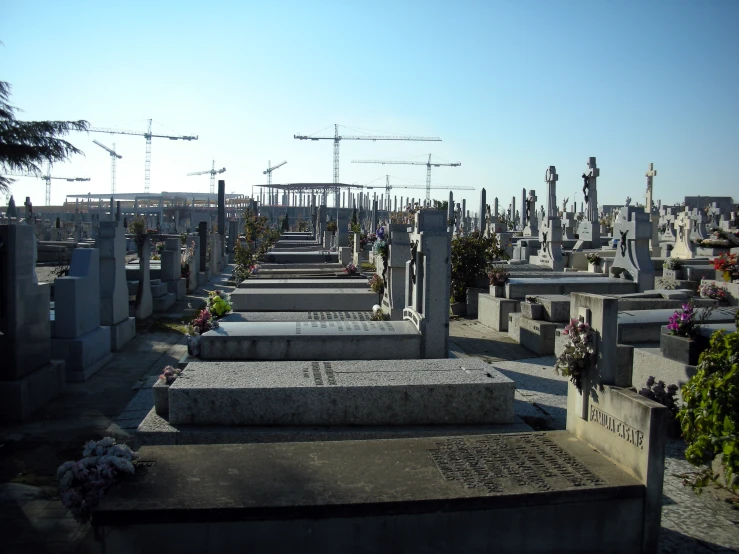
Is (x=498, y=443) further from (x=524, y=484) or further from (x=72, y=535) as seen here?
(x=72, y=535)

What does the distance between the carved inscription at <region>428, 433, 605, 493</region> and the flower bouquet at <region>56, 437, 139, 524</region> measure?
6.48 feet

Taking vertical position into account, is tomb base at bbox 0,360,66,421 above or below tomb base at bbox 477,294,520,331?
below

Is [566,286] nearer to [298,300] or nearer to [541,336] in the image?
[541,336]

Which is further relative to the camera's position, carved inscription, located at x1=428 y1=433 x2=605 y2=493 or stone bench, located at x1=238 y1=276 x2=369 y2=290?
stone bench, located at x1=238 y1=276 x2=369 y2=290

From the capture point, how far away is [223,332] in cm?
743

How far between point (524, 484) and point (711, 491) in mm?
2021

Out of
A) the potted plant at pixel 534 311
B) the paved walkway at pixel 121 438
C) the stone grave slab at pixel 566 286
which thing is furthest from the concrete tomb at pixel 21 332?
the stone grave slab at pixel 566 286

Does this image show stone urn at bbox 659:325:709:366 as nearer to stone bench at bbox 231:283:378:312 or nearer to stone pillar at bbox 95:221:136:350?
stone bench at bbox 231:283:378:312

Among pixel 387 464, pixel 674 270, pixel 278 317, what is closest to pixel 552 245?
pixel 674 270

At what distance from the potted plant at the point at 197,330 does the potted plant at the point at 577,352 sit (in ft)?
14.2

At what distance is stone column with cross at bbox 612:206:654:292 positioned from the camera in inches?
516

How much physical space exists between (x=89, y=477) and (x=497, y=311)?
8.97 metres

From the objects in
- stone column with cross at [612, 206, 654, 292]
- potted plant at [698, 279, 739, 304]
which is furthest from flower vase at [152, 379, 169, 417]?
stone column with cross at [612, 206, 654, 292]

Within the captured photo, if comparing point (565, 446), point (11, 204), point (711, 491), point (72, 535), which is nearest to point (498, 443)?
point (565, 446)
